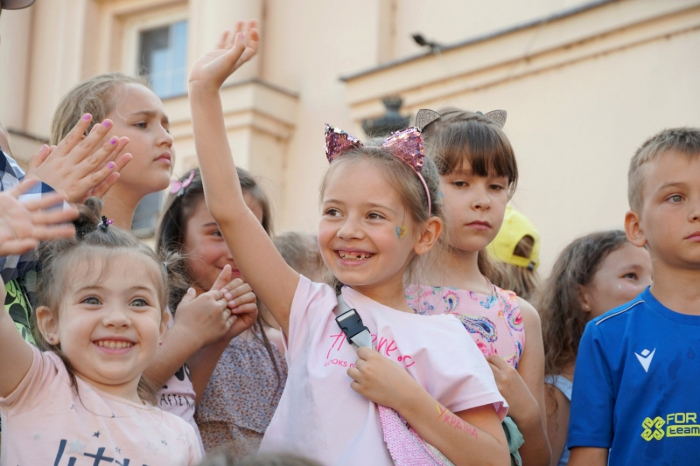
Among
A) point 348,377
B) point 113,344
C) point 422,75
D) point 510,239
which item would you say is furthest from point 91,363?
point 422,75

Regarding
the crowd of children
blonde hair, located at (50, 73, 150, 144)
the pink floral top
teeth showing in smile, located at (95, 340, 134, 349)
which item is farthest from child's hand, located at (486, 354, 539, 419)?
blonde hair, located at (50, 73, 150, 144)

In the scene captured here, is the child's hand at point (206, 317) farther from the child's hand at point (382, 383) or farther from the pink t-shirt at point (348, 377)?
the child's hand at point (382, 383)

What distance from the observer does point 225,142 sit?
2.77m

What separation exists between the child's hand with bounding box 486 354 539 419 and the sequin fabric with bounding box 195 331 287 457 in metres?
0.78

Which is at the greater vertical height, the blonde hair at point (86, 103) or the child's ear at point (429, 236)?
the blonde hair at point (86, 103)

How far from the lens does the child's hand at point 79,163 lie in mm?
2684

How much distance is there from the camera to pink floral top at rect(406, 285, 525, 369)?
126 inches

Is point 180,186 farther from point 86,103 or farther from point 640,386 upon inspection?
point 640,386

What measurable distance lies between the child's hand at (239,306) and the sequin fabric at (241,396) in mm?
169

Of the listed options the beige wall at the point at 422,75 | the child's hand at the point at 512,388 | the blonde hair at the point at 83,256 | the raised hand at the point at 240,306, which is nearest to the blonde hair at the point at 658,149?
the child's hand at the point at 512,388

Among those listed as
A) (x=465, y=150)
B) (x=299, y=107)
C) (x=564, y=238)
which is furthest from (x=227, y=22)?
(x=465, y=150)

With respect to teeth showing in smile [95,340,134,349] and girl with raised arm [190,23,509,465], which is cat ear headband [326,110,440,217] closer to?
girl with raised arm [190,23,509,465]

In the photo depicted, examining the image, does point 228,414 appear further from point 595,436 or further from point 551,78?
point 551,78

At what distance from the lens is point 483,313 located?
10.7ft
